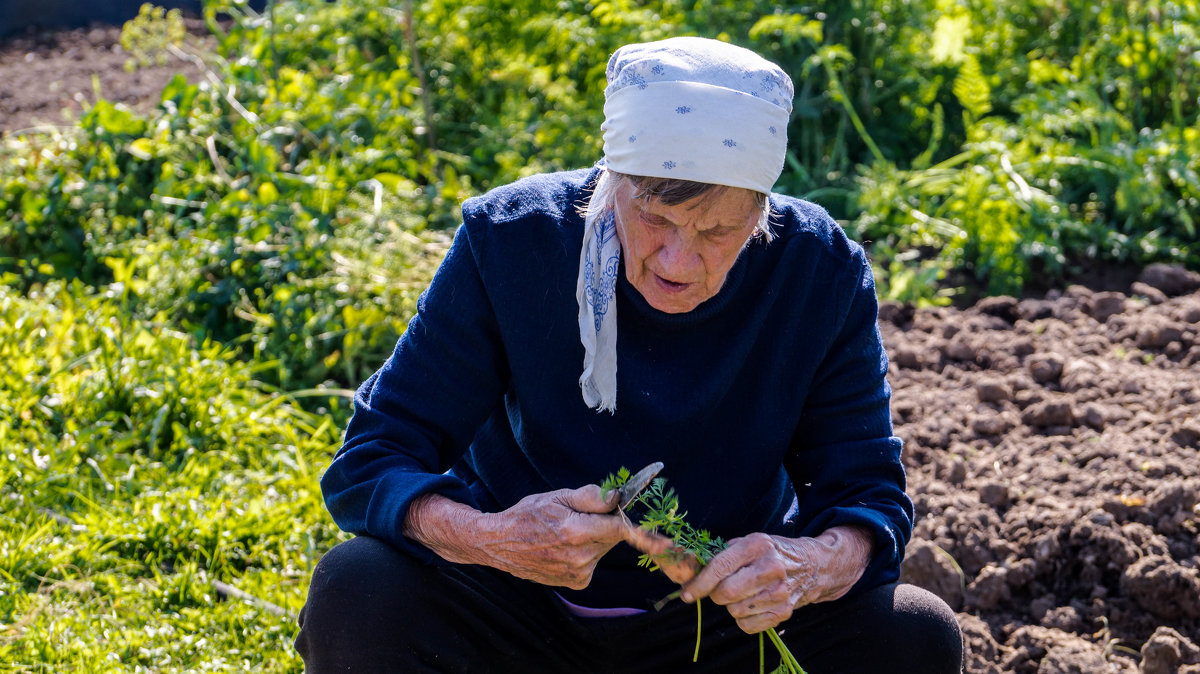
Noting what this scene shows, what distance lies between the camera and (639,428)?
2.12 metres

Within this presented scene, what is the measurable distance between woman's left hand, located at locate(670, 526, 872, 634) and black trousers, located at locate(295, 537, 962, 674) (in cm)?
14

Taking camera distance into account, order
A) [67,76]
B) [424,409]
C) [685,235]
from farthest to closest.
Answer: [67,76] < [424,409] < [685,235]

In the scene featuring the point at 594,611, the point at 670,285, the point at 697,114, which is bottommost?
the point at 594,611

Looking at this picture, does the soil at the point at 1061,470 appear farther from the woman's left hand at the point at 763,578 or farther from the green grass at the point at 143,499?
the green grass at the point at 143,499

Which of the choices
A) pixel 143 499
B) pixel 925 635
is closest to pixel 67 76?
pixel 143 499

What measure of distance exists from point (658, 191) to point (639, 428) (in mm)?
463

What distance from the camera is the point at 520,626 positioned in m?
2.02

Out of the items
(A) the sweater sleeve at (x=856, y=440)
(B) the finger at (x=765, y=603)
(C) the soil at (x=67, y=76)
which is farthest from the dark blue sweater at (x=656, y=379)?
(C) the soil at (x=67, y=76)

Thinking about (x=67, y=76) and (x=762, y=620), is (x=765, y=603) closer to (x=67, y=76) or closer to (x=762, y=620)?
(x=762, y=620)

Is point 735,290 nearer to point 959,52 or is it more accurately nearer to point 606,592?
point 606,592

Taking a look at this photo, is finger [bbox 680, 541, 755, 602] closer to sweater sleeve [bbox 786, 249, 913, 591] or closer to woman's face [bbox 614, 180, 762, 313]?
sweater sleeve [bbox 786, 249, 913, 591]

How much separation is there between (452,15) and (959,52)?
2169 millimetres

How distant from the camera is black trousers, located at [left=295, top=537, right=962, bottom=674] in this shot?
1.90 metres

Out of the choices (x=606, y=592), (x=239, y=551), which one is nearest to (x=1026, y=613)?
(x=606, y=592)
